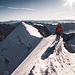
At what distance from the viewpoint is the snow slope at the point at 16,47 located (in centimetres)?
1712

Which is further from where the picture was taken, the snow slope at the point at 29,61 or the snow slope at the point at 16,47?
the snow slope at the point at 16,47

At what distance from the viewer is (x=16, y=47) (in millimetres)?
18672

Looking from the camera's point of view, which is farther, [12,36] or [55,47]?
[12,36]

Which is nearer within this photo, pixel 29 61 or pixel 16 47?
pixel 29 61

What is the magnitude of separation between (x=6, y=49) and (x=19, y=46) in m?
1.60

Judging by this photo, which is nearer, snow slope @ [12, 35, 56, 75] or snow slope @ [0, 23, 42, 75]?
snow slope @ [12, 35, 56, 75]

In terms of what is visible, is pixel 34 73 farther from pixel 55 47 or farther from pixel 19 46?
pixel 19 46

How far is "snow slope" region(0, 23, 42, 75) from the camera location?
17.1 m

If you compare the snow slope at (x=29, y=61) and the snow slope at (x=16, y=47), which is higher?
the snow slope at (x=29, y=61)

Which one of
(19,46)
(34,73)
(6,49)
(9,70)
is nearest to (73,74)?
(34,73)

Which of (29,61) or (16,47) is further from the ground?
(29,61)

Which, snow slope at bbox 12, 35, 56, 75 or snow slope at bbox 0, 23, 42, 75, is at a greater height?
snow slope at bbox 12, 35, 56, 75

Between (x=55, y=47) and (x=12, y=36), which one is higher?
(x=55, y=47)

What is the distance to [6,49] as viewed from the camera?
62.6ft
